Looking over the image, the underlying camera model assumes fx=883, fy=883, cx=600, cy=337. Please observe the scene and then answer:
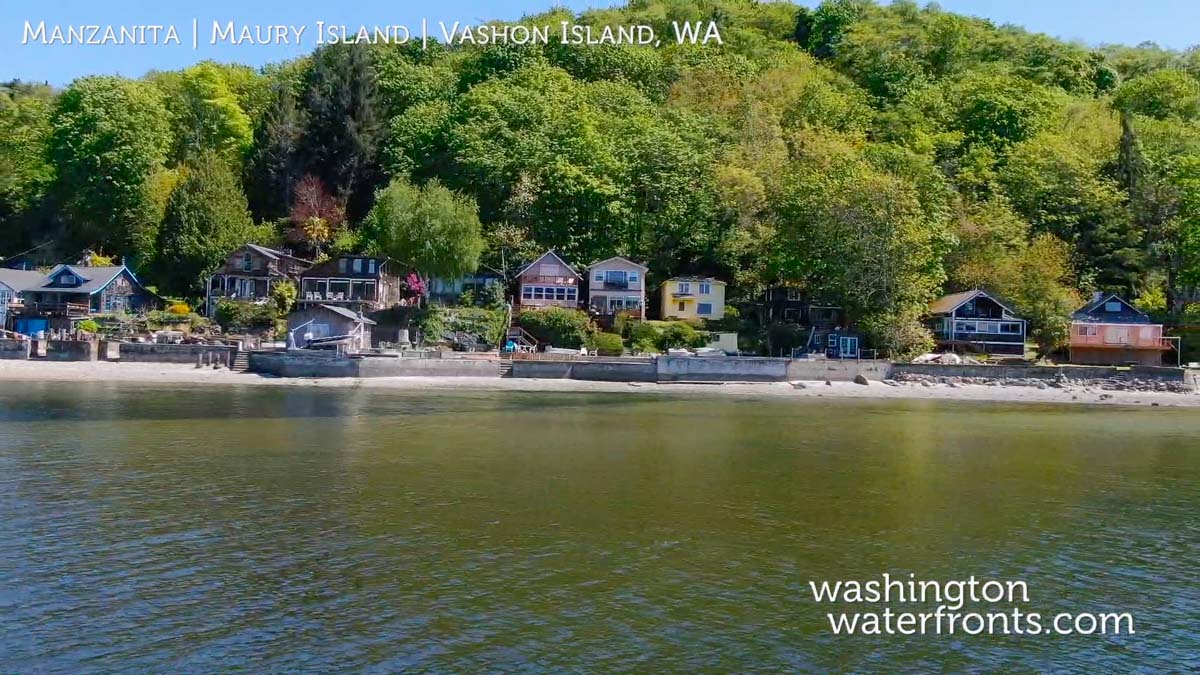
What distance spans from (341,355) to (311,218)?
22774 millimetres

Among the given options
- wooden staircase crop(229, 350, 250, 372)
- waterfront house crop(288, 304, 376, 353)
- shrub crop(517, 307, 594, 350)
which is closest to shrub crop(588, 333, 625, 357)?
shrub crop(517, 307, 594, 350)

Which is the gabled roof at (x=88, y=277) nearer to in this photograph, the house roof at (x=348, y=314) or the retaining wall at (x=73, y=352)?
the retaining wall at (x=73, y=352)

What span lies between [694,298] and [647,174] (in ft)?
41.2

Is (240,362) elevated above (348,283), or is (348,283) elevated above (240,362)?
(348,283)

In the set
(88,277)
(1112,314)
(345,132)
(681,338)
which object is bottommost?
(681,338)

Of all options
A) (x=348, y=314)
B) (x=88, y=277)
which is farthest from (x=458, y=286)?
(x=88, y=277)

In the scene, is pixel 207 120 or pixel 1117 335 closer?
pixel 1117 335

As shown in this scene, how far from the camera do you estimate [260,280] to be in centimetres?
Answer: 6550

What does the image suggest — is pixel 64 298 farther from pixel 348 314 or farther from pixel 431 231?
pixel 431 231

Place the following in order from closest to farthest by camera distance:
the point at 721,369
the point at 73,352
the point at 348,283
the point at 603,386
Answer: the point at 603,386 → the point at 721,369 → the point at 73,352 → the point at 348,283

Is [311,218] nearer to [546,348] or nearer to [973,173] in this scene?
[546,348]

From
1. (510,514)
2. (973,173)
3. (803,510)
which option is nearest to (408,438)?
(510,514)

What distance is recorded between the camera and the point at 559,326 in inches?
2373

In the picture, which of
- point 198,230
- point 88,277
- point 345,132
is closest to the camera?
point 88,277
